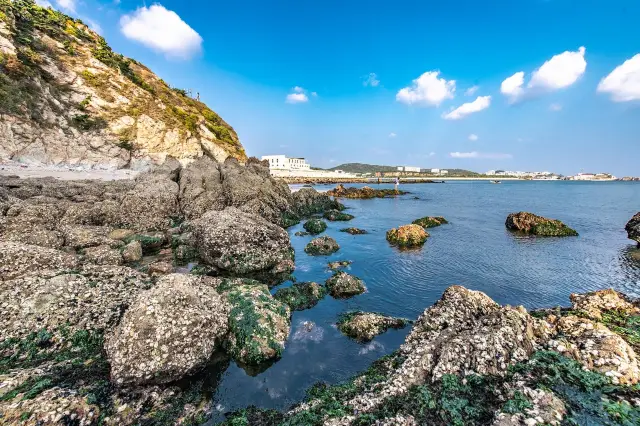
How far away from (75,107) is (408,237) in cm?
7414

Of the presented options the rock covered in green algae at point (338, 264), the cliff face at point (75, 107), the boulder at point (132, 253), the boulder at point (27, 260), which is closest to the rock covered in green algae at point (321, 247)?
the rock covered in green algae at point (338, 264)

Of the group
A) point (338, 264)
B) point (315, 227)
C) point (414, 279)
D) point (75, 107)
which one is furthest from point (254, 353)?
point (75, 107)

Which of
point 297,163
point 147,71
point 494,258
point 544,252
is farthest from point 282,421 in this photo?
point 297,163

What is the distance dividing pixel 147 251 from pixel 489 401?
71.5 ft

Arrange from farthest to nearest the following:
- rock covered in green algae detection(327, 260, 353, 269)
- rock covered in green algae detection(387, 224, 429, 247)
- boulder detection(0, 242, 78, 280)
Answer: rock covered in green algae detection(387, 224, 429, 247)
rock covered in green algae detection(327, 260, 353, 269)
boulder detection(0, 242, 78, 280)

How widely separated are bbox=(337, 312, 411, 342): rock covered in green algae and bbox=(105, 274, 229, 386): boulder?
5643 mm

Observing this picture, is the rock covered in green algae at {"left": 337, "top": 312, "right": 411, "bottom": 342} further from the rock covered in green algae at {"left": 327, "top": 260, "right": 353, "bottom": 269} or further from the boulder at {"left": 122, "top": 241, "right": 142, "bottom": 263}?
the boulder at {"left": 122, "top": 241, "right": 142, "bottom": 263}

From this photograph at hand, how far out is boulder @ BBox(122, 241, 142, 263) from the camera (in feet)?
57.5

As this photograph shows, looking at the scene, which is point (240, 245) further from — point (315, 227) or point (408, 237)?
point (408, 237)

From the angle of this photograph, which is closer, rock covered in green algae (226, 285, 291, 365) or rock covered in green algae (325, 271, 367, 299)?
rock covered in green algae (226, 285, 291, 365)

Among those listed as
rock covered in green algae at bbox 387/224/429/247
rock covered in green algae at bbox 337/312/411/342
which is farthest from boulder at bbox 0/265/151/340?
rock covered in green algae at bbox 387/224/429/247

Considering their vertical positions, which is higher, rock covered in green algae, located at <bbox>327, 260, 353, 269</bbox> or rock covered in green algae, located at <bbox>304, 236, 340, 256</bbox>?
rock covered in green algae, located at <bbox>304, 236, 340, 256</bbox>

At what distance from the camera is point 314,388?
951 centimetres

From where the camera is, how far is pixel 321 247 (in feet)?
83.1
